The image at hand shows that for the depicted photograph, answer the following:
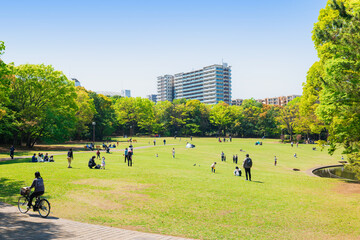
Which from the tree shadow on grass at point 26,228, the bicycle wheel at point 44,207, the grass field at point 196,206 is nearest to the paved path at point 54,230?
the tree shadow on grass at point 26,228

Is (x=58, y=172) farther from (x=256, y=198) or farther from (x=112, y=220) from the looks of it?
(x=256, y=198)

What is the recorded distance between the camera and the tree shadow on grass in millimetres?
8609

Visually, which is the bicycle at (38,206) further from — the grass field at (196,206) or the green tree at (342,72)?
the green tree at (342,72)

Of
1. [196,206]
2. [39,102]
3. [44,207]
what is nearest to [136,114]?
[39,102]

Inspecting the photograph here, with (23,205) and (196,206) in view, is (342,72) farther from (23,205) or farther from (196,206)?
(23,205)

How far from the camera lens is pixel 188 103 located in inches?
4577

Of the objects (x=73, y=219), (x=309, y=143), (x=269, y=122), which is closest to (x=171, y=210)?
(x=73, y=219)

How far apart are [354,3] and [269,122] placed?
93.3 metres

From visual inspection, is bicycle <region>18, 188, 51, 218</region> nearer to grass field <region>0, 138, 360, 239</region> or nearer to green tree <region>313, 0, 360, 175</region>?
grass field <region>0, 138, 360, 239</region>

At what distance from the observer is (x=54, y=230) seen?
9227 millimetres

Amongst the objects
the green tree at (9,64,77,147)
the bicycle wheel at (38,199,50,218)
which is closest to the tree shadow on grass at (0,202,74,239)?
the bicycle wheel at (38,199,50,218)

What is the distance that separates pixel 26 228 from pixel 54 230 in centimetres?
108

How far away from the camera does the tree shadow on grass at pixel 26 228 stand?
28.2 ft

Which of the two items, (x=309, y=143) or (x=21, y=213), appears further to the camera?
(x=309, y=143)
